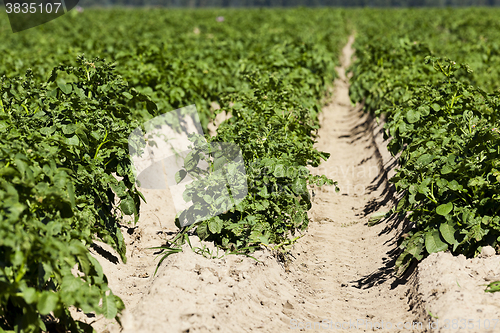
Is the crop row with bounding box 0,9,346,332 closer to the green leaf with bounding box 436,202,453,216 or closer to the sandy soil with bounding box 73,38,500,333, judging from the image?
the sandy soil with bounding box 73,38,500,333

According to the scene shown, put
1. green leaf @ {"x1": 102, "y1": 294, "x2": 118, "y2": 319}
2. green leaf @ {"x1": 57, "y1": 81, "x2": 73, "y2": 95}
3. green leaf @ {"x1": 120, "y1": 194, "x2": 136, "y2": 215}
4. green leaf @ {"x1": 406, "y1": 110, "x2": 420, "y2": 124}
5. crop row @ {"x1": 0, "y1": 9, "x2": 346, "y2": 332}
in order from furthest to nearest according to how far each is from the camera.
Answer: green leaf @ {"x1": 406, "y1": 110, "x2": 420, "y2": 124} → green leaf @ {"x1": 57, "y1": 81, "x2": 73, "y2": 95} → green leaf @ {"x1": 120, "y1": 194, "x2": 136, "y2": 215} → green leaf @ {"x1": 102, "y1": 294, "x2": 118, "y2": 319} → crop row @ {"x1": 0, "y1": 9, "x2": 346, "y2": 332}

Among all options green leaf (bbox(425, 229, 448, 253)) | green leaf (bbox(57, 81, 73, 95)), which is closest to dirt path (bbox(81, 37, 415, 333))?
green leaf (bbox(425, 229, 448, 253))

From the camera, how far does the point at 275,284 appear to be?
12.0 ft

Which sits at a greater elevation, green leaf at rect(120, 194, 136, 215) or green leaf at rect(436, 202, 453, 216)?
green leaf at rect(120, 194, 136, 215)

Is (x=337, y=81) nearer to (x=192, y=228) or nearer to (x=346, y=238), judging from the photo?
(x=346, y=238)

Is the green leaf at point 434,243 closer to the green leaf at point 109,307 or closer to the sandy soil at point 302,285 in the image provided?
the sandy soil at point 302,285

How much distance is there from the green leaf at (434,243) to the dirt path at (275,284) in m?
0.39

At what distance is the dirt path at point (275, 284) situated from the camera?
3.02 metres

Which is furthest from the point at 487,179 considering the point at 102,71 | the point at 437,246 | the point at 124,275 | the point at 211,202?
the point at 102,71

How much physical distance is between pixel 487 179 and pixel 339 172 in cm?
331

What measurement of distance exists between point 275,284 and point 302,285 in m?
0.33

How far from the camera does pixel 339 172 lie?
6641 mm

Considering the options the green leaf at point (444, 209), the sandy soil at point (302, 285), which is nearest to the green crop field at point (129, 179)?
the green leaf at point (444, 209)

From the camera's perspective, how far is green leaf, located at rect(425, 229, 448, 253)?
11.5 ft
